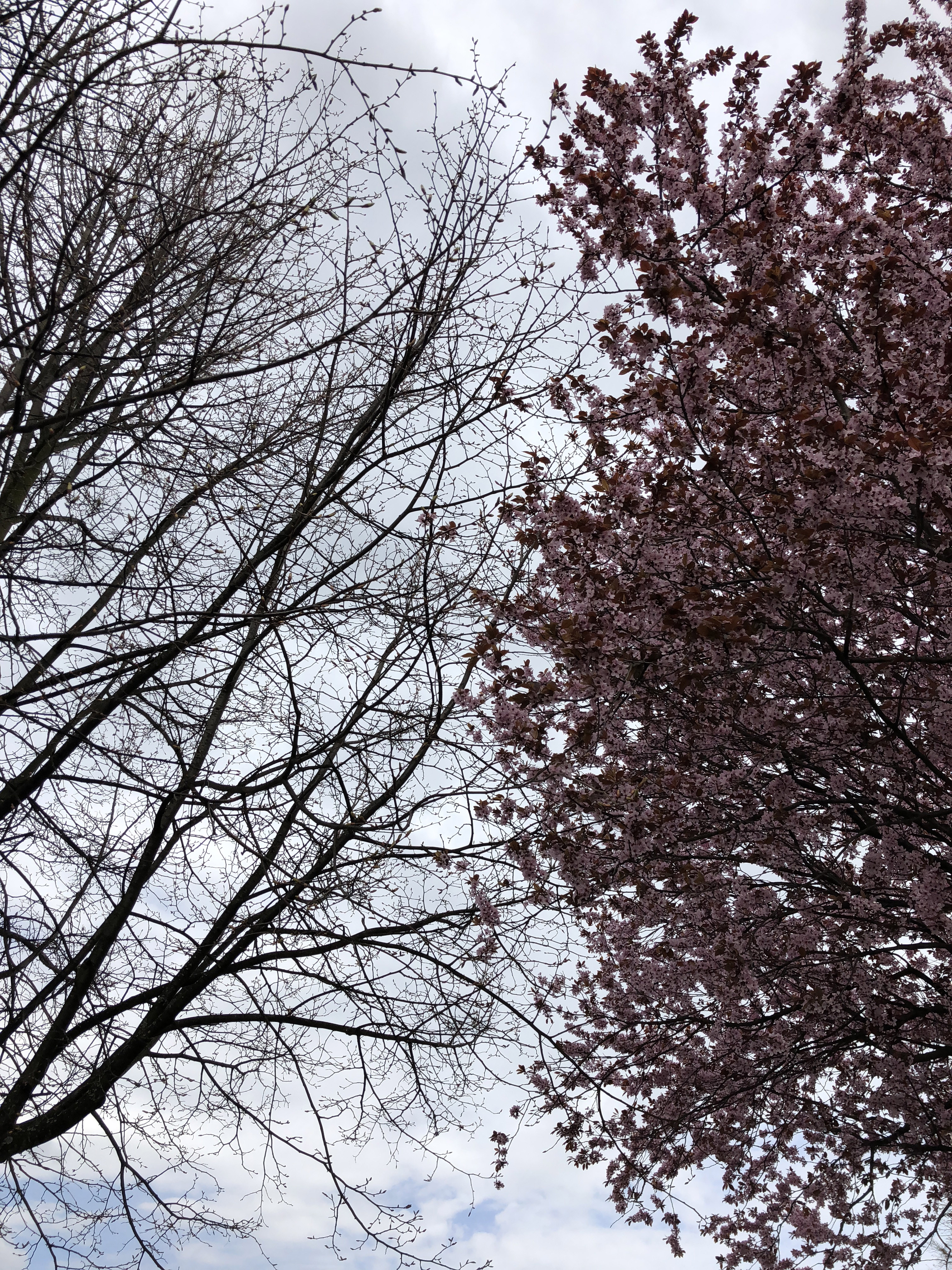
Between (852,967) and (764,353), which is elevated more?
(764,353)

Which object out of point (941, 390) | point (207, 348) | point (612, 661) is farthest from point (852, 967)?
point (207, 348)

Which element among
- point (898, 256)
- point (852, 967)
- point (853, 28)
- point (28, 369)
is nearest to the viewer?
point (28, 369)

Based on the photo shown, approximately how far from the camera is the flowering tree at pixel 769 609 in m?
4.90

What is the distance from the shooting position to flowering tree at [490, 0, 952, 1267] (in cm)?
490

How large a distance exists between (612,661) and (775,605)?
1.18 metres

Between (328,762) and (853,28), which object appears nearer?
(328,762)

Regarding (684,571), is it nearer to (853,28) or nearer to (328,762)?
(328,762)

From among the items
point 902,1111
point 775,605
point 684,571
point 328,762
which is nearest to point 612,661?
point 684,571

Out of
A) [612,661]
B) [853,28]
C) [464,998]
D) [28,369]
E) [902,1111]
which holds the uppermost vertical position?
[853,28]

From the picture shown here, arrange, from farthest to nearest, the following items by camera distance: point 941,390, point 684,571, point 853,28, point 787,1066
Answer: point 787,1066
point 853,28
point 684,571
point 941,390

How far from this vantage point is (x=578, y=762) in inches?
248

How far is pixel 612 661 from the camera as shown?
5586 millimetres

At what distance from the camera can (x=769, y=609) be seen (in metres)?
4.83

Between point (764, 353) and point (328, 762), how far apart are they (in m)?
3.52
